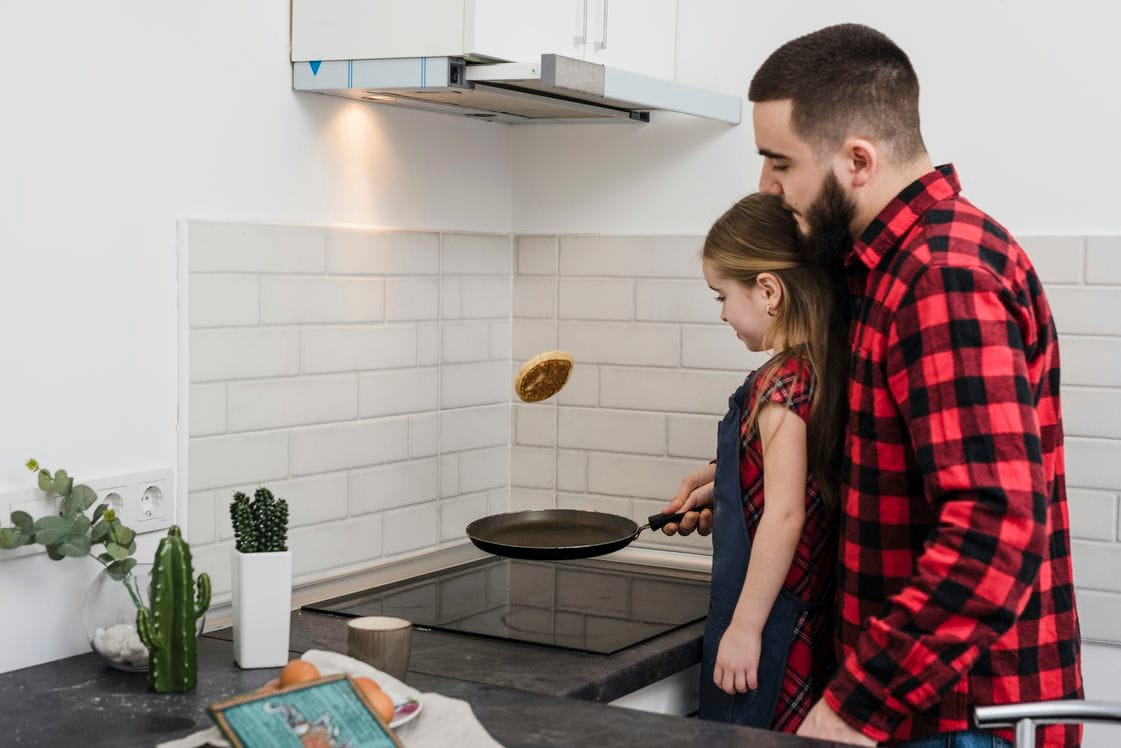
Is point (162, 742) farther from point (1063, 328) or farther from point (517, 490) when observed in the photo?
point (1063, 328)

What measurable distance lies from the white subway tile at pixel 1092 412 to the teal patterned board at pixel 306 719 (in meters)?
1.30

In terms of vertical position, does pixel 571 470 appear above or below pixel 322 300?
below

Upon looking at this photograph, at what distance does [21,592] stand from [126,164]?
599 millimetres

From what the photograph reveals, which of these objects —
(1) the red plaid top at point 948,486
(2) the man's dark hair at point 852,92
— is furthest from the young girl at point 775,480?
(2) the man's dark hair at point 852,92

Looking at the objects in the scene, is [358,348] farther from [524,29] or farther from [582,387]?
[524,29]

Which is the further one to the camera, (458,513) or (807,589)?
(458,513)

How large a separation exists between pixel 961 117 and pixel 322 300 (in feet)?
3.65

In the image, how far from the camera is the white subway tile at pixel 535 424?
266cm

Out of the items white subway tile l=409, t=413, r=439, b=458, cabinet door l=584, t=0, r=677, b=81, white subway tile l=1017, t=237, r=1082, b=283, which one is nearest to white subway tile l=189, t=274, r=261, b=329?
white subway tile l=409, t=413, r=439, b=458

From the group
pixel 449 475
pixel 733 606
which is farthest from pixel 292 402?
pixel 733 606

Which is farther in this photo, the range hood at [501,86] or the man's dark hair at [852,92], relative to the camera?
the range hood at [501,86]

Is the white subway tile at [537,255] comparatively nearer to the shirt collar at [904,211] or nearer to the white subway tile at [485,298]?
the white subway tile at [485,298]

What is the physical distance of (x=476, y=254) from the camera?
8.48 ft

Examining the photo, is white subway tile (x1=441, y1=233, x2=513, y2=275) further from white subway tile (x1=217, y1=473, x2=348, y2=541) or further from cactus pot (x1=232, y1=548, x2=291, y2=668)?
cactus pot (x1=232, y1=548, x2=291, y2=668)
